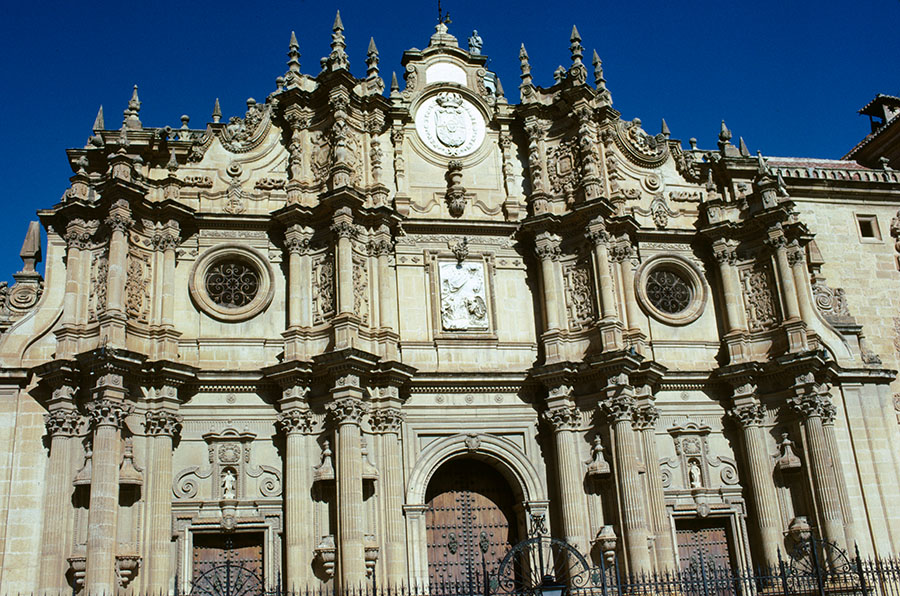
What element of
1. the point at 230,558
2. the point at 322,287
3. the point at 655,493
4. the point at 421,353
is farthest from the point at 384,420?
the point at 655,493

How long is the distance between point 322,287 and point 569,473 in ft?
23.3

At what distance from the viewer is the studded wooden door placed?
21.1 m

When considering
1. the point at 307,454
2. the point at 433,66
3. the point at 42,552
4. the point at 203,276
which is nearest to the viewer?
the point at 42,552

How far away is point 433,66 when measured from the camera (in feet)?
82.0

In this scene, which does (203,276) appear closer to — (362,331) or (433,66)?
(362,331)

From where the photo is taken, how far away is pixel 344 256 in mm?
21281

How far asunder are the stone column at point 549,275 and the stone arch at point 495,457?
3.09 m

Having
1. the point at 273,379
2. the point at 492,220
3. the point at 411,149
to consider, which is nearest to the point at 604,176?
the point at 492,220

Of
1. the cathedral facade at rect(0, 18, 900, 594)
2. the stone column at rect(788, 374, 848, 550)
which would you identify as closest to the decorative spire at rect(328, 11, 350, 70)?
the cathedral facade at rect(0, 18, 900, 594)

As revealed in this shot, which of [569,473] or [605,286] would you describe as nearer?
[569,473]

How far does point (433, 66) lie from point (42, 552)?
15111mm

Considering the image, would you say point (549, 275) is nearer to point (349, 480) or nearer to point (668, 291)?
point (668, 291)

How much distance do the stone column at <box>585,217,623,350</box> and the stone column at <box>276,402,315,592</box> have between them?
716 cm

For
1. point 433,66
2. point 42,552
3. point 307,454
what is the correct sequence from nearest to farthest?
1. point 42,552
2. point 307,454
3. point 433,66
